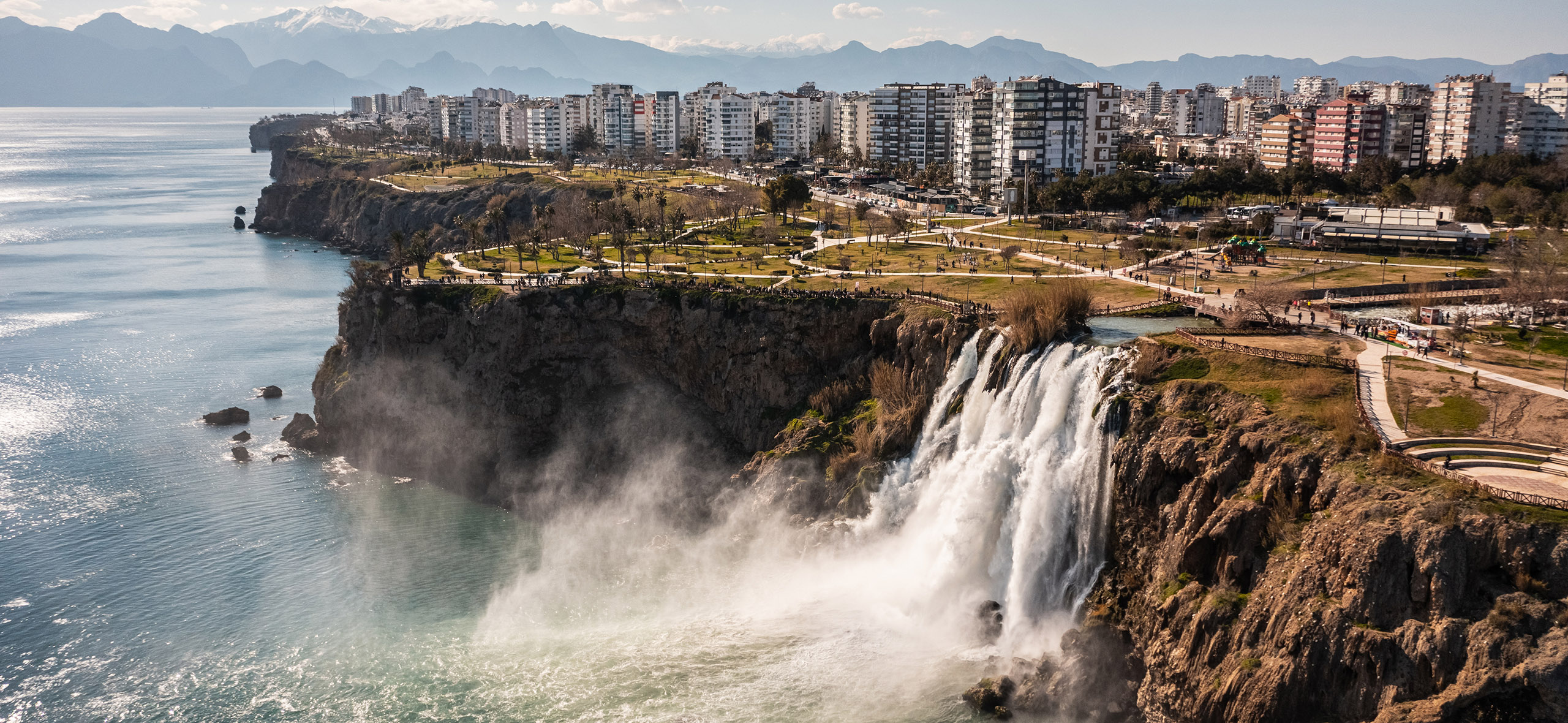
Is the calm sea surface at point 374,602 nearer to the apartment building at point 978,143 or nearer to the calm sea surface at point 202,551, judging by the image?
the calm sea surface at point 202,551

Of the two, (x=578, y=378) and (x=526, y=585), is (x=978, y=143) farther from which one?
(x=526, y=585)

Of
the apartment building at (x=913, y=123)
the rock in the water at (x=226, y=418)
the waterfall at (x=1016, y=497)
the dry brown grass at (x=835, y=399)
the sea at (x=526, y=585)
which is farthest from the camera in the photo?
the apartment building at (x=913, y=123)

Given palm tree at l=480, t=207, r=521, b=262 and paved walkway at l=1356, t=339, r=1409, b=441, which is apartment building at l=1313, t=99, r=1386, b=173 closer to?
paved walkway at l=1356, t=339, r=1409, b=441

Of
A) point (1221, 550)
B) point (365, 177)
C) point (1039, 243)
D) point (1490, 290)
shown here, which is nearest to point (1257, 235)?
point (1039, 243)

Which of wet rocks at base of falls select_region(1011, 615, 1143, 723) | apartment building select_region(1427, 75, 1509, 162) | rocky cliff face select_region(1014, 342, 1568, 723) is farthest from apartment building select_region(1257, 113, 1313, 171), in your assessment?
wet rocks at base of falls select_region(1011, 615, 1143, 723)

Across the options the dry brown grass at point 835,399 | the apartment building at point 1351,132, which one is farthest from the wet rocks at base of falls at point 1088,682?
the apartment building at point 1351,132

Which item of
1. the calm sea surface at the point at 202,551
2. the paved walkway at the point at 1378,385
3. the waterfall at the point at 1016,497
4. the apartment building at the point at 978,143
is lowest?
the calm sea surface at the point at 202,551

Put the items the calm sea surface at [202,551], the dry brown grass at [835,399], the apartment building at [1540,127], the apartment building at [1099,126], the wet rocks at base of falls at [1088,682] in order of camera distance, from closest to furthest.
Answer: the wet rocks at base of falls at [1088,682] < the calm sea surface at [202,551] < the dry brown grass at [835,399] < the apartment building at [1099,126] < the apartment building at [1540,127]
